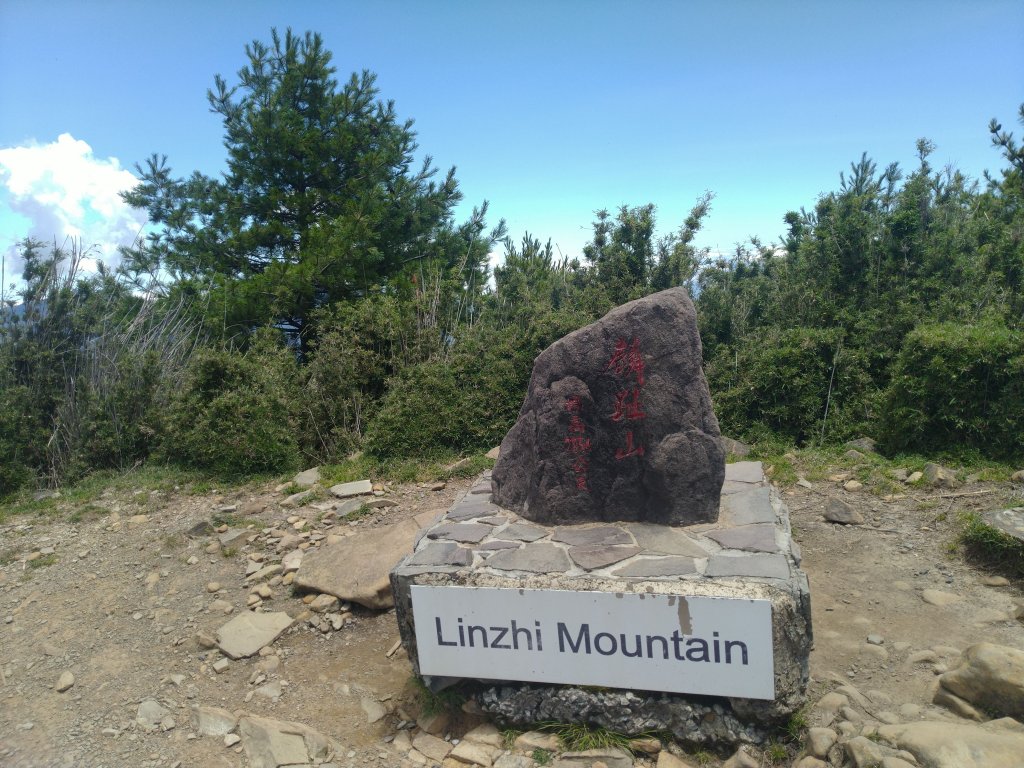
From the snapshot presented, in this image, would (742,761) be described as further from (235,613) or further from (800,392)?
(800,392)

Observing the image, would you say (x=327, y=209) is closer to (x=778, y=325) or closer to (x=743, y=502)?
(x=778, y=325)

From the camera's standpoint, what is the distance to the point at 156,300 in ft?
30.5

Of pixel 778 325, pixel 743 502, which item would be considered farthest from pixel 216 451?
pixel 778 325

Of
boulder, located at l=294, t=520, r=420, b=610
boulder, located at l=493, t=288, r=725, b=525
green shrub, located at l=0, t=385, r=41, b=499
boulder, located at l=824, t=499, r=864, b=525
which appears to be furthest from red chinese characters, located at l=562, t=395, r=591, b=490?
green shrub, located at l=0, t=385, r=41, b=499

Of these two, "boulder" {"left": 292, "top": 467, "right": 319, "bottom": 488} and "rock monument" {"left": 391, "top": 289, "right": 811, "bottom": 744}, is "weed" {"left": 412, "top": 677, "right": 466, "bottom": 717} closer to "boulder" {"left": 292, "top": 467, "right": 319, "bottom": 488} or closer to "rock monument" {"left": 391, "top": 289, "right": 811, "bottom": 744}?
"rock monument" {"left": 391, "top": 289, "right": 811, "bottom": 744}

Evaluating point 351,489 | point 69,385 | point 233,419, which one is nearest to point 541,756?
point 351,489

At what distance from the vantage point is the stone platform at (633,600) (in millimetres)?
3117

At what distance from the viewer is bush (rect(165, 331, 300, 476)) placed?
6.90 meters

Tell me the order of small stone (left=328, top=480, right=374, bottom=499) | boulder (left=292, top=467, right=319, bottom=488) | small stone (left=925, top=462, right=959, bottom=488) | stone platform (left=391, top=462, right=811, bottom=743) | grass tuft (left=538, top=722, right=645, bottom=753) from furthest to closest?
boulder (left=292, top=467, right=319, bottom=488)
small stone (left=328, top=480, right=374, bottom=499)
small stone (left=925, top=462, right=959, bottom=488)
grass tuft (left=538, top=722, right=645, bottom=753)
stone platform (left=391, top=462, right=811, bottom=743)

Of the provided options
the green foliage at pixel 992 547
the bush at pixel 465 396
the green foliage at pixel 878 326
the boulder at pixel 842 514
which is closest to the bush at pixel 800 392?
the green foliage at pixel 878 326

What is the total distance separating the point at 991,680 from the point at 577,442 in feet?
7.43

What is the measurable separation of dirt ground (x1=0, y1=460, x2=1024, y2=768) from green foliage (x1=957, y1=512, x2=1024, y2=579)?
0.40ft

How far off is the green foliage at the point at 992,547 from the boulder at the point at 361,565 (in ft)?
12.2

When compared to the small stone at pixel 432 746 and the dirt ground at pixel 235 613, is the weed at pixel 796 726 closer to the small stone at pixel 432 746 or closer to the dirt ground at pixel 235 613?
the dirt ground at pixel 235 613
